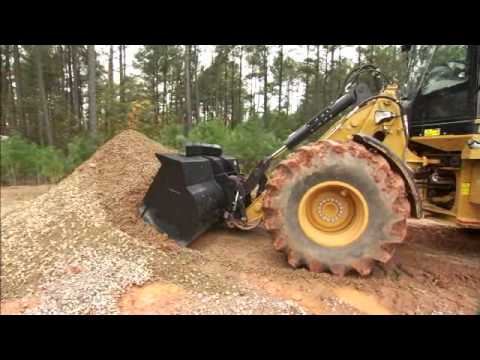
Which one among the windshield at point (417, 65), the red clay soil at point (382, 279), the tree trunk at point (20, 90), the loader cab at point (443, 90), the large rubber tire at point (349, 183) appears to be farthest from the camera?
the tree trunk at point (20, 90)

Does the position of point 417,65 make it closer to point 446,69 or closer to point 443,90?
point 446,69

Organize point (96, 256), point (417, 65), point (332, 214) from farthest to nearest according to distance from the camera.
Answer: point (417, 65) < point (332, 214) < point (96, 256)

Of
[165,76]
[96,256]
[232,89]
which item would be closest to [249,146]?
[96,256]

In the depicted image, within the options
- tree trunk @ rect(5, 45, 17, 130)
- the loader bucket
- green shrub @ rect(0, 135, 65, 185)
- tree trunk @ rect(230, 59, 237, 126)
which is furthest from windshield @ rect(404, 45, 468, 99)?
tree trunk @ rect(230, 59, 237, 126)

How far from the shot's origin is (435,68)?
12.6 feet

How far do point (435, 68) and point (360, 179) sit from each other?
194 centimetres

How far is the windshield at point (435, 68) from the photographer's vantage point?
3613 mm

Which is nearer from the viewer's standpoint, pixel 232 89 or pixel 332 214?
pixel 332 214

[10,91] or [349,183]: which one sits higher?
[10,91]

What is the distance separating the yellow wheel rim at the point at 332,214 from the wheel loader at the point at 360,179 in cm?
1

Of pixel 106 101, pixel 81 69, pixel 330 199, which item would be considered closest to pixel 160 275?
pixel 330 199

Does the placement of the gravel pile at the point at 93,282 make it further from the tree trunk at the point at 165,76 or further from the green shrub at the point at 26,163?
the tree trunk at the point at 165,76

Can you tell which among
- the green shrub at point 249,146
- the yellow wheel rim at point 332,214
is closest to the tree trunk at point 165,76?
the green shrub at point 249,146

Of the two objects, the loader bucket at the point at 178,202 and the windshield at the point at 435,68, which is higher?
the windshield at the point at 435,68
